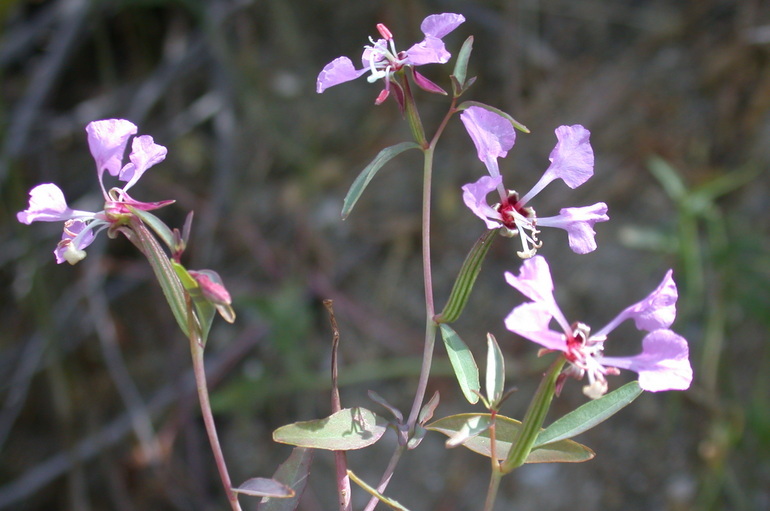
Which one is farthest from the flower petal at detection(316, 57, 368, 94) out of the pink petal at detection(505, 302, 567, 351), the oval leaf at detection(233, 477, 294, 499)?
the oval leaf at detection(233, 477, 294, 499)

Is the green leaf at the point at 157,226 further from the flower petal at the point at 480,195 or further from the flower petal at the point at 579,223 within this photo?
the flower petal at the point at 579,223

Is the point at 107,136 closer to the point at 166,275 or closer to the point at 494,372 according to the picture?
the point at 166,275

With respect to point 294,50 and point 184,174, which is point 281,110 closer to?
point 294,50

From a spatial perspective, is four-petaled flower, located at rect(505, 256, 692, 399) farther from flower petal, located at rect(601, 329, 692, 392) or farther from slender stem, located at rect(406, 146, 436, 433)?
slender stem, located at rect(406, 146, 436, 433)

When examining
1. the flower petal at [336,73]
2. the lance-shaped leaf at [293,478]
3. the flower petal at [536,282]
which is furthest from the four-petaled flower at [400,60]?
the lance-shaped leaf at [293,478]

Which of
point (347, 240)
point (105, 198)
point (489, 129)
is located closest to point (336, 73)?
point (489, 129)
